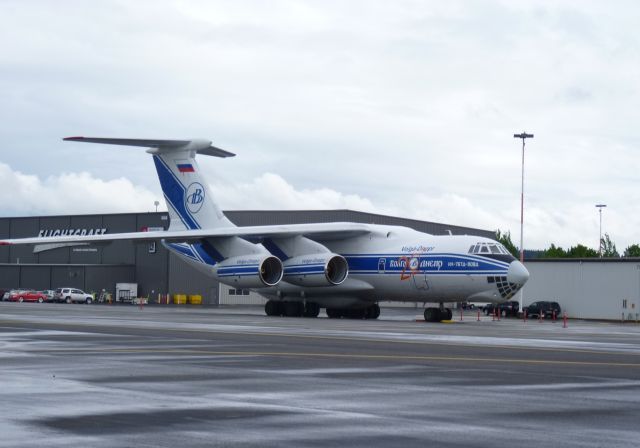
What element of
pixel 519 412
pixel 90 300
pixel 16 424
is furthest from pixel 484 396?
pixel 90 300

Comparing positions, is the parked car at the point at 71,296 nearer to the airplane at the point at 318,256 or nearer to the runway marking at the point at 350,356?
the airplane at the point at 318,256

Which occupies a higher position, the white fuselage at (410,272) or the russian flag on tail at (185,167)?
the russian flag on tail at (185,167)

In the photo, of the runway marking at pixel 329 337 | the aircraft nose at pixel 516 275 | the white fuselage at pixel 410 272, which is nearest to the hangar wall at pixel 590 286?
the white fuselage at pixel 410 272

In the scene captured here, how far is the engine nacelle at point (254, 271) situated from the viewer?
4850 centimetres

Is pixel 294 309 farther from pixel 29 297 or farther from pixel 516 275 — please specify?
pixel 29 297

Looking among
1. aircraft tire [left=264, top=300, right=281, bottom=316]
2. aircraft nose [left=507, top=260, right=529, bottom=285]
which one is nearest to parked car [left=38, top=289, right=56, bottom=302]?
aircraft tire [left=264, top=300, right=281, bottom=316]

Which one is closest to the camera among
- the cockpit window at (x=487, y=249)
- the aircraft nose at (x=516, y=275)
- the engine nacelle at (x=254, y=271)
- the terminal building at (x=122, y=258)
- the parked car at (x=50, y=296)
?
the aircraft nose at (x=516, y=275)

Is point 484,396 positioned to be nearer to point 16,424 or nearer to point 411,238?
point 16,424

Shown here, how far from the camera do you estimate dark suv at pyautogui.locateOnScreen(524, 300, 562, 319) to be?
212 ft

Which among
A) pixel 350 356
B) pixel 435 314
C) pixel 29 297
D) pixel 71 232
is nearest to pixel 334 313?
pixel 435 314

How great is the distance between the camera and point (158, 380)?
46.1 feet

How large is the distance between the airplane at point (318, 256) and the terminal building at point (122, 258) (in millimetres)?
27647

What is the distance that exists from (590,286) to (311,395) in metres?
55.1

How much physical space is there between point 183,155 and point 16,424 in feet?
144
